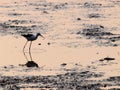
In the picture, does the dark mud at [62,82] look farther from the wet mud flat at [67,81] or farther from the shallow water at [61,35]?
the shallow water at [61,35]

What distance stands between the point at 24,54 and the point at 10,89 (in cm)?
549

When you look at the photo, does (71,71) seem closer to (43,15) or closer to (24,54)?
(24,54)

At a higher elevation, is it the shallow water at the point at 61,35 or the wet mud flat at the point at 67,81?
the shallow water at the point at 61,35

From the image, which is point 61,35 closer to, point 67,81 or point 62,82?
point 67,81

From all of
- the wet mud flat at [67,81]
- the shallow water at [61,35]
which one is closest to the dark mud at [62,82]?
the wet mud flat at [67,81]

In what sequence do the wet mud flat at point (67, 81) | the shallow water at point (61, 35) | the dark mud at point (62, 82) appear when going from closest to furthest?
1. the wet mud flat at point (67, 81)
2. the dark mud at point (62, 82)
3. the shallow water at point (61, 35)

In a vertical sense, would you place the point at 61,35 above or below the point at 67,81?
above

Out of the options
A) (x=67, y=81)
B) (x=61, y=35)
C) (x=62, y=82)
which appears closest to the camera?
(x=62, y=82)

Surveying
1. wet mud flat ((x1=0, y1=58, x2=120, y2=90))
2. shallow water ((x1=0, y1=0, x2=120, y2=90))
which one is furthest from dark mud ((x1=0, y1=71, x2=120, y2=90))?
shallow water ((x1=0, y1=0, x2=120, y2=90))

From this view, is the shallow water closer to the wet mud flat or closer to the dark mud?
the wet mud flat

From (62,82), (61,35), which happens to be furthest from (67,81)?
(61,35)

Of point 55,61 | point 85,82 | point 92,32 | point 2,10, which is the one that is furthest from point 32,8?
point 85,82

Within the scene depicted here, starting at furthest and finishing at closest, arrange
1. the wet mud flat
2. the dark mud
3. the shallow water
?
the shallow water → the dark mud → the wet mud flat

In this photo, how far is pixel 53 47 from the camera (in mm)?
20969
